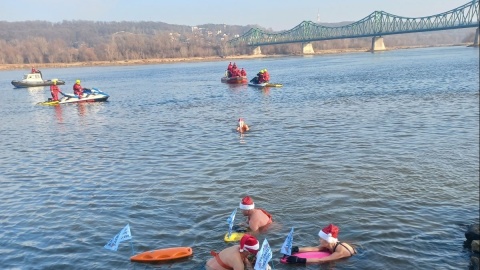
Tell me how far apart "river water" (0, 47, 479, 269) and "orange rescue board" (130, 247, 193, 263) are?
0.60 ft

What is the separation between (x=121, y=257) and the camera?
42.1ft

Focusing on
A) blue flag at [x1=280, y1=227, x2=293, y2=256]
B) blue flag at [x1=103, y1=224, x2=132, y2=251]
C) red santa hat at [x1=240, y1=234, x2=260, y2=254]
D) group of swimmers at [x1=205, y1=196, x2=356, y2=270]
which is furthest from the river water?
red santa hat at [x1=240, y1=234, x2=260, y2=254]

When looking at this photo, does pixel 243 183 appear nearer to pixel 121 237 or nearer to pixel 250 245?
pixel 121 237

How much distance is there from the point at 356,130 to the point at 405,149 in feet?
19.0

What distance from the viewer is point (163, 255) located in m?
12.2

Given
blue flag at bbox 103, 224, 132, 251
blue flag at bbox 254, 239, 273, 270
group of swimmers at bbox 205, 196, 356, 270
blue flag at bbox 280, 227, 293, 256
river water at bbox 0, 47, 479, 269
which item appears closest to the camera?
blue flag at bbox 254, 239, 273, 270

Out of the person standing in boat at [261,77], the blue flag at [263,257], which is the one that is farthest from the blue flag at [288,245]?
the person standing in boat at [261,77]

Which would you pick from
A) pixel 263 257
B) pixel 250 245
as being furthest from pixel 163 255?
pixel 263 257

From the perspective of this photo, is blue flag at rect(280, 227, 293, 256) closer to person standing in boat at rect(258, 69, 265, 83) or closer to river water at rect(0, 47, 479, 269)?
river water at rect(0, 47, 479, 269)

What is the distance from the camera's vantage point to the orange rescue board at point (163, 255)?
12195mm

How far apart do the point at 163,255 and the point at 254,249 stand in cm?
294

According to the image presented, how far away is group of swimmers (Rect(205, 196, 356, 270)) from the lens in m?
10.6

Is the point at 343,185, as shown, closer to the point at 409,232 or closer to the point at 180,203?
the point at 409,232

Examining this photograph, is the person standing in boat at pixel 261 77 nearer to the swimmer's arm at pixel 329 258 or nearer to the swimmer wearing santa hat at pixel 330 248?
the swimmer wearing santa hat at pixel 330 248
